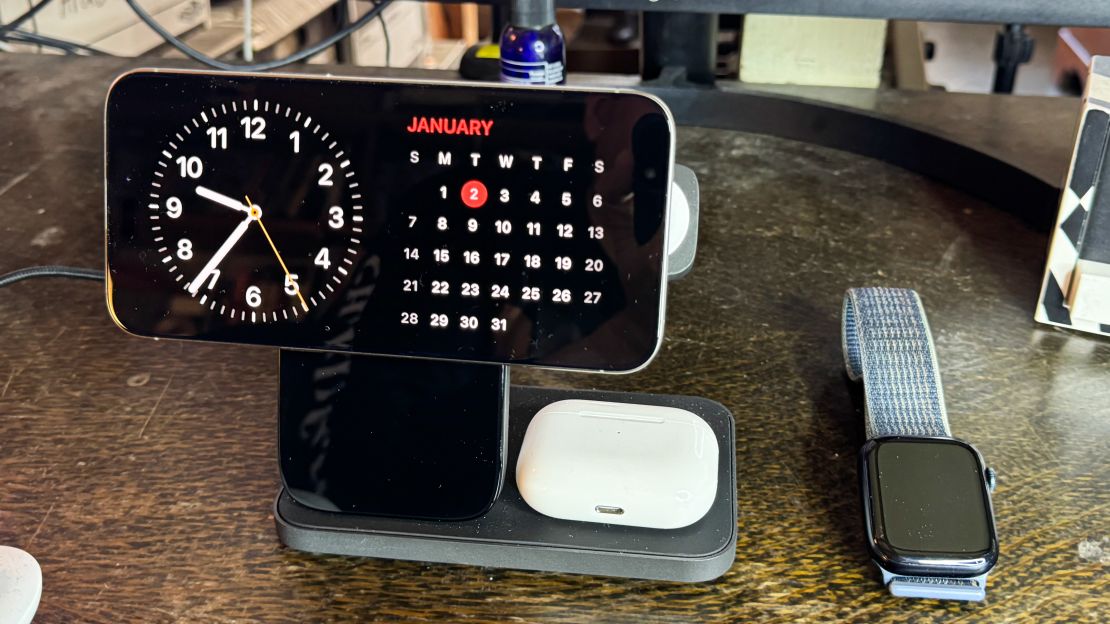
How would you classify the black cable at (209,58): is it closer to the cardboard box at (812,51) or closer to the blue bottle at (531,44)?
the blue bottle at (531,44)

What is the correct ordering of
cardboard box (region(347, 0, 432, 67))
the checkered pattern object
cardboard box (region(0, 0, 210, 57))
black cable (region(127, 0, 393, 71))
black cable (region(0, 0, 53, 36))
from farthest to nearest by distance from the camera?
cardboard box (region(347, 0, 432, 67)), cardboard box (region(0, 0, 210, 57)), black cable (region(0, 0, 53, 36)), black cable (region(127, 0, 393, 71)), the checkered pattern object

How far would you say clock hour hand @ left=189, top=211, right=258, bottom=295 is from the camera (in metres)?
0.40

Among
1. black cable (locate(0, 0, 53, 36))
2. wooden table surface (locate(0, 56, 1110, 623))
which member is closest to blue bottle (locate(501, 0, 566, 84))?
wooden table surface (locate(0, 56, 1110, 623))

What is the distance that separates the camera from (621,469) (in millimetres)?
411

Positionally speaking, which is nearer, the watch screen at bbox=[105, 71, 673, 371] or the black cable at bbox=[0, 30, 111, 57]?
the watch screen at bbox=[105, 71, 673, 371]

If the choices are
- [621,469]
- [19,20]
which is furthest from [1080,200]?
[19,20]

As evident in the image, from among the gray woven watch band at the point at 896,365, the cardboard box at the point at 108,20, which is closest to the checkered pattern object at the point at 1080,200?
the gray woven watch band at the point at 896,365

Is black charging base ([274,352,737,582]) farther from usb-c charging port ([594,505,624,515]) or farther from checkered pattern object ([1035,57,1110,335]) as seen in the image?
checkered pattern object ([1035,57,1110,335])

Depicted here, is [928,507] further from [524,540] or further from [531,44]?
[531,44]

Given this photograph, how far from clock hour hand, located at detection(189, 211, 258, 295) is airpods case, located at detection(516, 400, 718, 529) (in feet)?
0.50

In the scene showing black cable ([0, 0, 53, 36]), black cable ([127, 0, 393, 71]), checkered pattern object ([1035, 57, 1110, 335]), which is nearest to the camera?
checkered pattern object ([1035, 57, 1110, 335])

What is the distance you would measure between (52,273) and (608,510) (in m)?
0.40

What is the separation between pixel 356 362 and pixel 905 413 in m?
0.26

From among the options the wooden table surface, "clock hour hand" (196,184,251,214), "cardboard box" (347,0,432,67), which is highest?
"clock hour hand" (196,184,251,214)
